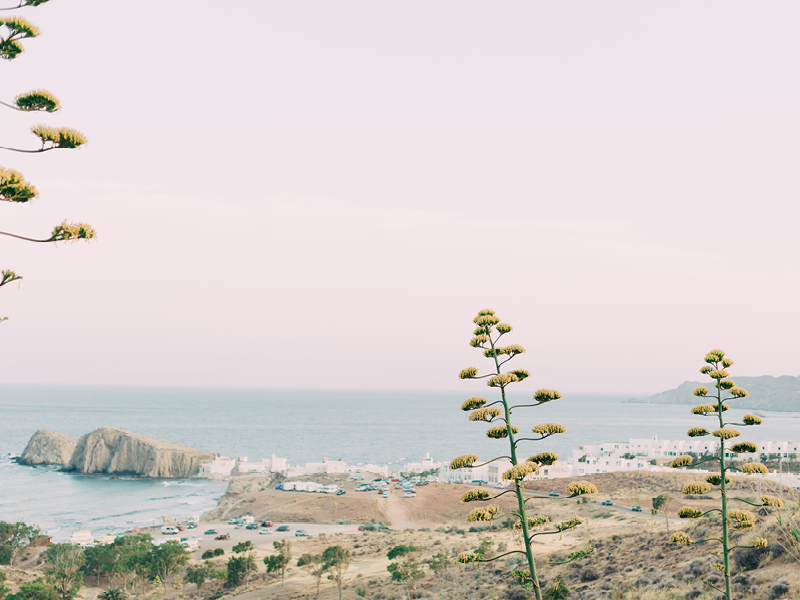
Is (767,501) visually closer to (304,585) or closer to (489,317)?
(489,317)

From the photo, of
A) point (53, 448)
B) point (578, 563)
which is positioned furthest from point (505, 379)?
point (53, 448)

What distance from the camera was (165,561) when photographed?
41500mm

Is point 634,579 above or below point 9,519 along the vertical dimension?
above

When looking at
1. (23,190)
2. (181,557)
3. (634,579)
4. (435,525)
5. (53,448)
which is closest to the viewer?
(23,190)

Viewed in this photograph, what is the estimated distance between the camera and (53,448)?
13588 centimetres

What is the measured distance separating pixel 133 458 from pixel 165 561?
97.0 m

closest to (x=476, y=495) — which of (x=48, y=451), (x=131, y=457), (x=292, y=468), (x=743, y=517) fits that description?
(x=743, y=517)

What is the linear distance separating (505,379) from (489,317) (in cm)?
112

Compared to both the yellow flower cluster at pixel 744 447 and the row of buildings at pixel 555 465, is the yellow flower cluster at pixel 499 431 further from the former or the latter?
the row of buildings at pixel 555 465

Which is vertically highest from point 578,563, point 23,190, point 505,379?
point 23,190

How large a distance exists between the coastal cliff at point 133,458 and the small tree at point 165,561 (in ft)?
294

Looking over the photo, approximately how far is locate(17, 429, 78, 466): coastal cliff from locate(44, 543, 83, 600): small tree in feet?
324

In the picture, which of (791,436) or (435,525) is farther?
(791,436)

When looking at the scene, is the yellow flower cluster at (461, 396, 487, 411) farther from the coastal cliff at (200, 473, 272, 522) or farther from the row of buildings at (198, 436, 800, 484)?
the row of buildings at (198, 436, 800, 484)
